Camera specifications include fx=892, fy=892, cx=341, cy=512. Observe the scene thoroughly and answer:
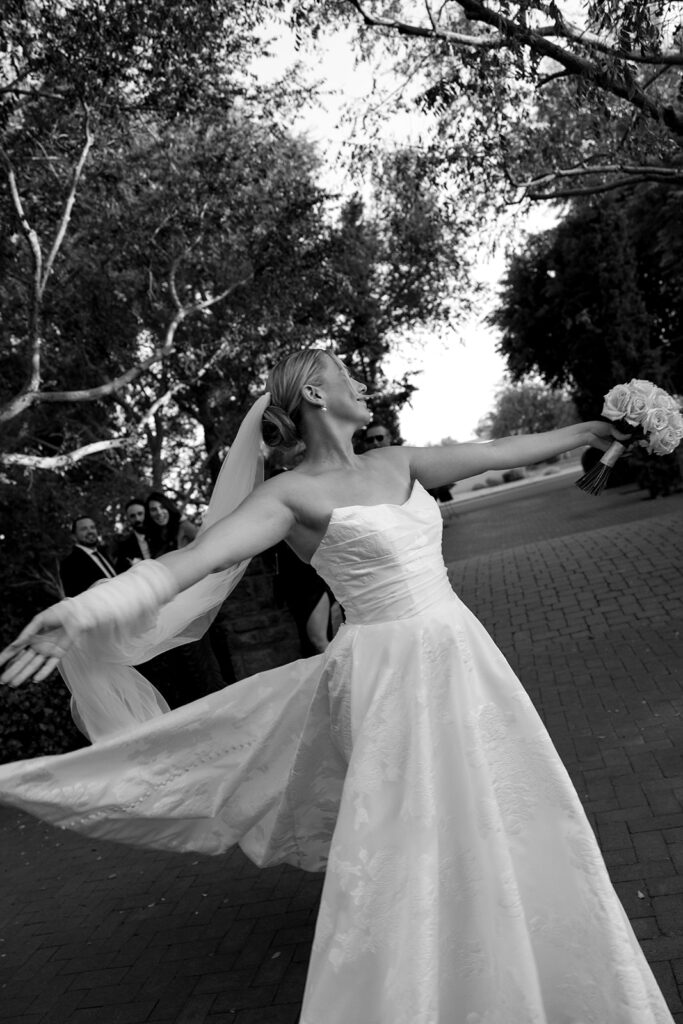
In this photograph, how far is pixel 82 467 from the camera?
16.9 metres

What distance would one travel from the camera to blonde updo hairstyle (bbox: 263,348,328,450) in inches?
127

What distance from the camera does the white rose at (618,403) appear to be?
3701 mm

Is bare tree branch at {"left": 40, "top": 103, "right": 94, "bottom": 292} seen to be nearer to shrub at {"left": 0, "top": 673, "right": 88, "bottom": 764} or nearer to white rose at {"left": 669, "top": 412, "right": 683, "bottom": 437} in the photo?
shrub at {"left": 0, "top": 673, "right": 88, "bottom": 764}

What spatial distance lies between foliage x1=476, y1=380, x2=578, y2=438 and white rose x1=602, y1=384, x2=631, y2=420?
80.3 metres

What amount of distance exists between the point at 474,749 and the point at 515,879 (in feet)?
1.26

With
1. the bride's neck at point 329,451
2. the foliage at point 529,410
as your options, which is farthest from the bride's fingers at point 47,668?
the foliage at point 529,410

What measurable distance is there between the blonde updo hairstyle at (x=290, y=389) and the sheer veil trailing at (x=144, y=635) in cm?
9

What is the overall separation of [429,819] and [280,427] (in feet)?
4.81

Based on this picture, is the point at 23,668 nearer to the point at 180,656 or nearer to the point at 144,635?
the point at 144,635

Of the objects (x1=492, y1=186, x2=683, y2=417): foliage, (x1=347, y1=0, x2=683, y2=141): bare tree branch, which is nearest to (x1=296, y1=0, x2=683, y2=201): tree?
(x1=347, y1=0, x2=683, y2=141): bare tree branch

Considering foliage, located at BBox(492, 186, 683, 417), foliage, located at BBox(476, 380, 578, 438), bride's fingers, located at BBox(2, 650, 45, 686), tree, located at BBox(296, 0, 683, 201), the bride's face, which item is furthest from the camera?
foliage, located at BBox(476, 380, 578, 438)

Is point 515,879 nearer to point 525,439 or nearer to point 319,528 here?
point 319,528

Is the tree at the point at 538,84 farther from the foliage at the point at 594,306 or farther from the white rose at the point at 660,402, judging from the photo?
the foliage at the point at 594,306

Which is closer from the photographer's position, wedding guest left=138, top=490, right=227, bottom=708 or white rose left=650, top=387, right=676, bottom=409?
white rose left=650, top=387, right=676, bottom=409
